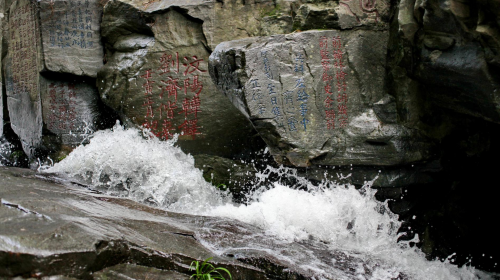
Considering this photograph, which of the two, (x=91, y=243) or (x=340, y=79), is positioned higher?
(x=340, y=79)

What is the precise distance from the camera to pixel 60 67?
687cm

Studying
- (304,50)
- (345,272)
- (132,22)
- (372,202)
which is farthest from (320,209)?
(132,22)

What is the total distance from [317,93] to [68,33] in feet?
14.8

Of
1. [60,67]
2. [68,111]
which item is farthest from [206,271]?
[60,67]

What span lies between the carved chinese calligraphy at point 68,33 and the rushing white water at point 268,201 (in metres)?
1.31

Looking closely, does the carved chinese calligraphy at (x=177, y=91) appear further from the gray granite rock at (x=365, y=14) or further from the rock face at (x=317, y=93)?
the gray granite rock at (x=365, y=14)

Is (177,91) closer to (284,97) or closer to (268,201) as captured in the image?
(284,97)

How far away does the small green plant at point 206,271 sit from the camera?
9.31ft

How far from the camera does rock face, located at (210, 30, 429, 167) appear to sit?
4.88m

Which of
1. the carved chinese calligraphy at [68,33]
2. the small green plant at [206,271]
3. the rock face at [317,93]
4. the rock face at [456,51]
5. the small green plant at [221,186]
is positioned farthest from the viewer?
the carved chinese calligraphy at [68,33]

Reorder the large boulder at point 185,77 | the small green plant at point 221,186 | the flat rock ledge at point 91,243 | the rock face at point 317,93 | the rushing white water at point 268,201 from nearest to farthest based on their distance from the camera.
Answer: the flat rock ledge at point 91,243 → the rushing white water at point 268,201 → the rock face at point 317,93 → the small green plant at point 221,186 → the large boulder at point 185,77

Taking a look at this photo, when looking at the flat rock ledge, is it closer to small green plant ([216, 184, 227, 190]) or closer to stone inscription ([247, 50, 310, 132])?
stone inscription ([247, 50, 310, 132])

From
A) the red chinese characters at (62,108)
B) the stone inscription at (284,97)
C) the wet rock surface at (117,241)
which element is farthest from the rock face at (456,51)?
the red chinese characters at (62,108)

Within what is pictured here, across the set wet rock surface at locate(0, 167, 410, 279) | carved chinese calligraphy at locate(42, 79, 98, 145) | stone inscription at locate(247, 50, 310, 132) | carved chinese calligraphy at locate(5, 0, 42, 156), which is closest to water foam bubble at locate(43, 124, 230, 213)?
carved chinese calligraphy at locate(42, 79, 98, 145)
